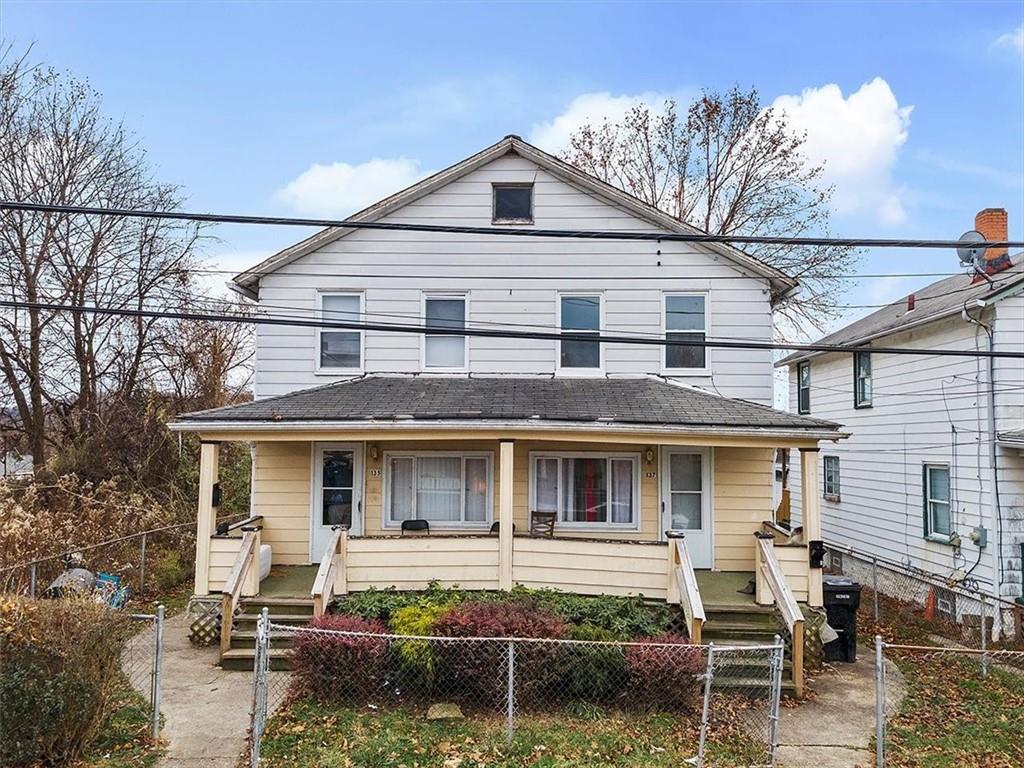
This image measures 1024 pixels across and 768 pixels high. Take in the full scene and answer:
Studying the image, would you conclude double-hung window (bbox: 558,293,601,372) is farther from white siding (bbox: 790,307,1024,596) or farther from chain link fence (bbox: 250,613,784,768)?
white siding (bbox: 790,307,1024,596)

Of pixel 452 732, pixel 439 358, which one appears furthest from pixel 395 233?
pixel 452 732

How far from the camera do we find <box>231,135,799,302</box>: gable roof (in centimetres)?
1291

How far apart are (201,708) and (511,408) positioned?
5919 mm

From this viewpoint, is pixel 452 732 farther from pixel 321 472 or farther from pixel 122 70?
pixel 122 70

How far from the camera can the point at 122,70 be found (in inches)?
413

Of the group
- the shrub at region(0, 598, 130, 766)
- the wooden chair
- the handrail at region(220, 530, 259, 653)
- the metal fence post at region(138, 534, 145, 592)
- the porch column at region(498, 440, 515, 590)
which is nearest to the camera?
the shrub at region(0, 598, 130, 766)

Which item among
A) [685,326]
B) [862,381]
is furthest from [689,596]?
[862,381]

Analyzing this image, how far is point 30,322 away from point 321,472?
10.7 m

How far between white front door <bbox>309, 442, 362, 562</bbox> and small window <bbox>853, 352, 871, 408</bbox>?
13.1m

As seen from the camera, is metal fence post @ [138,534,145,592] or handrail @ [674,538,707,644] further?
metal fence post @ [138,534,145,592]

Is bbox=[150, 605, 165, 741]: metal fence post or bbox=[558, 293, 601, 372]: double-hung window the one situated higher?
bbox=[558, 293, 601, 372]: double-hung window

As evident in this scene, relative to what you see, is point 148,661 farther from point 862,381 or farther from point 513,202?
point 862,381

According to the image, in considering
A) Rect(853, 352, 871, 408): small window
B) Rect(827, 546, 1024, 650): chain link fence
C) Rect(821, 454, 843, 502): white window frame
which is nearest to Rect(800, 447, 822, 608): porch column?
Rect(827, 546, 1024, 650): chain link fence

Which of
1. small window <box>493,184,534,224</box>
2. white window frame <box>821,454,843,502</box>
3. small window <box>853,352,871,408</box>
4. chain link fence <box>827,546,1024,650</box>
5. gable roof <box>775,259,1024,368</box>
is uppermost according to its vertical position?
small window <box>493,184,534,224</box>
